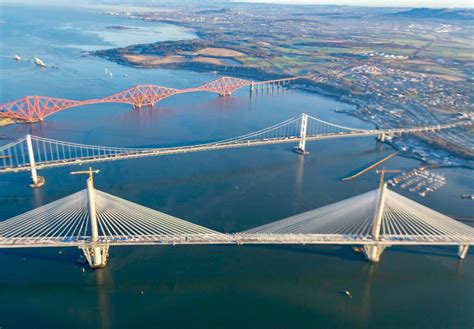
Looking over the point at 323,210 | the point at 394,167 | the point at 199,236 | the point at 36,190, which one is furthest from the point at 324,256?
the point at 36,190

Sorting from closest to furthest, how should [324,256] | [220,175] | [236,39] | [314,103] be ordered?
[324,256]
[220,175]
[314,103]
[236,39]

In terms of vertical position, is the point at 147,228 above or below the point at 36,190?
above

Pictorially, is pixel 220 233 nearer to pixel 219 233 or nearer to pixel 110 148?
pixel 219 233

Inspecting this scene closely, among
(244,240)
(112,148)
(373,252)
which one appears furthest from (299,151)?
(244,240)

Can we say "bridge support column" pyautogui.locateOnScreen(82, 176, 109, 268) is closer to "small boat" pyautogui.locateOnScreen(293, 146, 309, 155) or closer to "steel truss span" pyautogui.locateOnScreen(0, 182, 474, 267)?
"steel truss span" pyautogui.locateOnScreen(0, 182, 474, 267)

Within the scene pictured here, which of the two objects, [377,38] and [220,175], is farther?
[377,38]

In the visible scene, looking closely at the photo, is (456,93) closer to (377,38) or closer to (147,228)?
(147,228)

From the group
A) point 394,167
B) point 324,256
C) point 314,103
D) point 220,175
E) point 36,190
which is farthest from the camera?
point 314,103

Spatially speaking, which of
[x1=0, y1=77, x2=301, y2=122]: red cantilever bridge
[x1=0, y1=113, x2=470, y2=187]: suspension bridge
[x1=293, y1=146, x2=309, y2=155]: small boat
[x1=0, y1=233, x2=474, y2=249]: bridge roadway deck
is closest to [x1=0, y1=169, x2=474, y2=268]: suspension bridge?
[x1=0, y1=233, x2=474, y2=249]: bridge roadway deck
